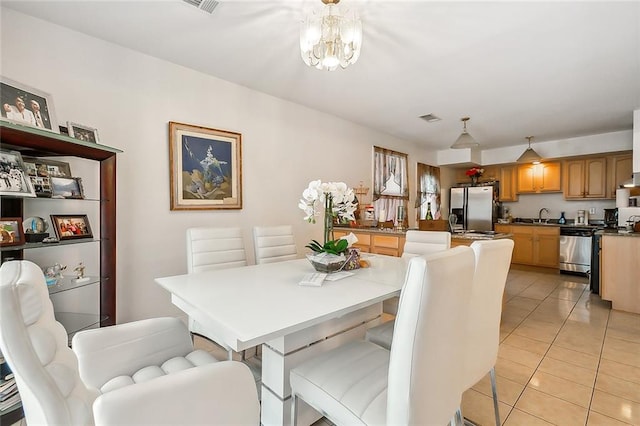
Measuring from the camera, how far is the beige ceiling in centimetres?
205

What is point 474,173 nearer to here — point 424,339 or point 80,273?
point 424,339

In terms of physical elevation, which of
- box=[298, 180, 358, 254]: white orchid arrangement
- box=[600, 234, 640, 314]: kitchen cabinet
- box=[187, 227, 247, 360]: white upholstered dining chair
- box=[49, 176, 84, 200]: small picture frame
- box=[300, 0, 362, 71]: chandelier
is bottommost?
box=[600, 234, 640, 314]: kitchen cabinet

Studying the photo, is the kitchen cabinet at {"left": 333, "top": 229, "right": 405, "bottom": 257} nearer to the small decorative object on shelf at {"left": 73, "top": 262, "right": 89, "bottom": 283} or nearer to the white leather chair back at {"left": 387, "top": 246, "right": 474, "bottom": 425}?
the white leather chair back at {"left": 387, "top": 246, "right": 474, "bottom": 425}

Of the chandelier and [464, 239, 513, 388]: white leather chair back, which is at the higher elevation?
the chandelier

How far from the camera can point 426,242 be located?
2596mm

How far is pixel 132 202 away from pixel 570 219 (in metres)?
7.41

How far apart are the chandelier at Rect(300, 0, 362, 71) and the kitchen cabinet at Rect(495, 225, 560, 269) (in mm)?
4972

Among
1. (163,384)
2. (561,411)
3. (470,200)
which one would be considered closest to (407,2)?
(163,384)

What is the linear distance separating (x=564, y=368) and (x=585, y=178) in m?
4.73

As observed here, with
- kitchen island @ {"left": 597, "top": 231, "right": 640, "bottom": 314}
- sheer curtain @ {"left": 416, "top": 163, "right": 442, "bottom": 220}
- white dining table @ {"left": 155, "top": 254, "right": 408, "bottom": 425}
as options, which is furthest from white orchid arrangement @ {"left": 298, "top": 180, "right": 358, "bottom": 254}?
sheer curtain @ {"left": 416, "top": 163, "right": 442, "bottom": 220}

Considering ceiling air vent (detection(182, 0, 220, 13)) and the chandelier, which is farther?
ceiling air vent (detection(182, 0, 220, 13))

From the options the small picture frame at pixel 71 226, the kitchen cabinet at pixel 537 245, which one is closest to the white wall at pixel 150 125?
the small picture frame at pixel 71 226

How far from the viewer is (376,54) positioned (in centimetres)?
261

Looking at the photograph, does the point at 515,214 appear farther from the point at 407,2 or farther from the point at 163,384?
the point at 163,384
